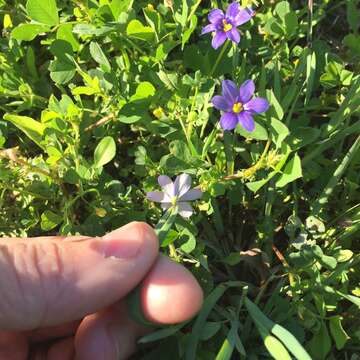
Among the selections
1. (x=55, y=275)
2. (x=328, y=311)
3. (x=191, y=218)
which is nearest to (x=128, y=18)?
(x=191, y=218)

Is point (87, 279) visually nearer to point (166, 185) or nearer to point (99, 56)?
point (166, 185)

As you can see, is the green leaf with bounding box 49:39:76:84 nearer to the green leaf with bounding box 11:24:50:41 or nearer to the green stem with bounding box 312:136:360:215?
the green leaf with bounding box 11:24:50:41

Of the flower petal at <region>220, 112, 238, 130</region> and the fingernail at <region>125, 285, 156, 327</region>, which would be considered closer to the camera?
the fingernail at <region>125, 285, 156, 327</region>

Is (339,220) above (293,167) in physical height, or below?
below

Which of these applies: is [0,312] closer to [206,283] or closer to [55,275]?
[55,275]

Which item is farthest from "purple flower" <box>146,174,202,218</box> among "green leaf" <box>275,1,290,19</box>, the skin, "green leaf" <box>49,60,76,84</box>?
"green leaf" <box>275,1,290,19</box>
